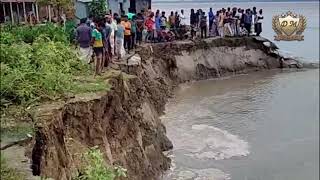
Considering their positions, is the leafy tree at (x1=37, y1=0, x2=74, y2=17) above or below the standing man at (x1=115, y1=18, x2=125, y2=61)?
above

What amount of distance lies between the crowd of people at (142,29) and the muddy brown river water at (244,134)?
2.84 meters

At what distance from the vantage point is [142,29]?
20609mm

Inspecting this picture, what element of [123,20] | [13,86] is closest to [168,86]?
[123,20]

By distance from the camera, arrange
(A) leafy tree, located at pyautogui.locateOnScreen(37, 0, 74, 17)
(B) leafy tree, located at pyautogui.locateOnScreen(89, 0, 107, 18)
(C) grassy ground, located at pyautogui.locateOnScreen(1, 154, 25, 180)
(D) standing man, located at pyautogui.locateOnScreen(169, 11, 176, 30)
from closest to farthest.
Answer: (C) grassy ground, located at pyautogui.locateOnScreen(1, 154, 25, 180), (A) leafy tree, located at pyautogui.locateOnScreen(37, 0, 74, 17), (B) leafy tree, located at pyautogui.locateOnScreen(89, 0, 107, 18), (D) standing man, located at pyautogui.locateOnScreen(169, 11, 176, 30)

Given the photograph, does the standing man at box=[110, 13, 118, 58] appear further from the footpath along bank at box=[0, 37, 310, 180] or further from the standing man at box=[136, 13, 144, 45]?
the standing man at box=[136, 13, 144, 45]

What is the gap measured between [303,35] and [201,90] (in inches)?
438

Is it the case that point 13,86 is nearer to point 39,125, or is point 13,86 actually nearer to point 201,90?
point 39,125

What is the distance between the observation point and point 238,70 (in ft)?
85.9

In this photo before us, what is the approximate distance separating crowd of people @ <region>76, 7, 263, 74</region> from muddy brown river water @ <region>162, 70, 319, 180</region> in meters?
2.84

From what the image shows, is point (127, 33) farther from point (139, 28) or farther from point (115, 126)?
point (115, 126)

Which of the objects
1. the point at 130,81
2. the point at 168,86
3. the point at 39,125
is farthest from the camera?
the point at 168,86

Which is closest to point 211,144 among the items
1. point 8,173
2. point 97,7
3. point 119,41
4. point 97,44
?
point 119,41

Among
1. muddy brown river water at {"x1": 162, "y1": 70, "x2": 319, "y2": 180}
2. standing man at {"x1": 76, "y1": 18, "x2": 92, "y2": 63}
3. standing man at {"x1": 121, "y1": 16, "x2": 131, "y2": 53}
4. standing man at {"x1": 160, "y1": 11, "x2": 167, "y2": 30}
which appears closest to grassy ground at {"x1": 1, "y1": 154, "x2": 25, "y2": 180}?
muddy brown river water at {"x1": 162, "y1": 70, "x2": 319, "y2": 180}

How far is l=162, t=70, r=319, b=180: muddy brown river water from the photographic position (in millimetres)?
12211
